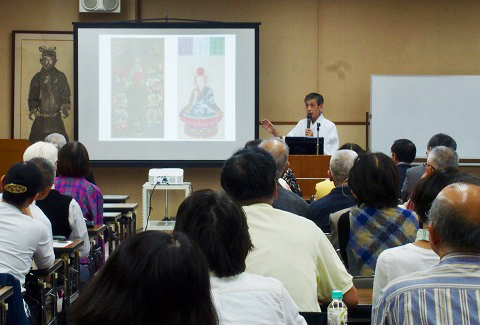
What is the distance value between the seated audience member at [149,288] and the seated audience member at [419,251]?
1452 millimetres

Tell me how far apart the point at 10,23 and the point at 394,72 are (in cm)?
480

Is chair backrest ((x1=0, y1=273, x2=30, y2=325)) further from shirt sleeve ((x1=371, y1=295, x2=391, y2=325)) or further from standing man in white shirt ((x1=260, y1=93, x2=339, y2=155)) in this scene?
standing man in white shirt ((x1=260, y1=93, x2=339, y2=155))

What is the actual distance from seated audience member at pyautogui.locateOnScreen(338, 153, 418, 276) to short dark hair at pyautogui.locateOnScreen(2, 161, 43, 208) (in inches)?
60.9

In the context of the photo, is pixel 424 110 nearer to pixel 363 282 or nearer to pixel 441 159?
pixel 441 159

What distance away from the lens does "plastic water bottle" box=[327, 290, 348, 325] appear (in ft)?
8.14

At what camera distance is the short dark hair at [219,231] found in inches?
76.6

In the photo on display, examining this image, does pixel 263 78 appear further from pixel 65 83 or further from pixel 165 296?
pixel 165 296

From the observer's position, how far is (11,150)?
29.7 ft

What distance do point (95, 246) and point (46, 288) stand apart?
1.51 meters

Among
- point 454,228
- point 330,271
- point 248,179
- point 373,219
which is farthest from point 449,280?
point 373,219

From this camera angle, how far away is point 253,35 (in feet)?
30.0

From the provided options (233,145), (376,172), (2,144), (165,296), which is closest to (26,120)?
(2,144)

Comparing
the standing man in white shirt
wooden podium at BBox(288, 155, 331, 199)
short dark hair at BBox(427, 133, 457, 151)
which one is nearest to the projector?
the standing man in white shirt

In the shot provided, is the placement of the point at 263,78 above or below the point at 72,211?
above
